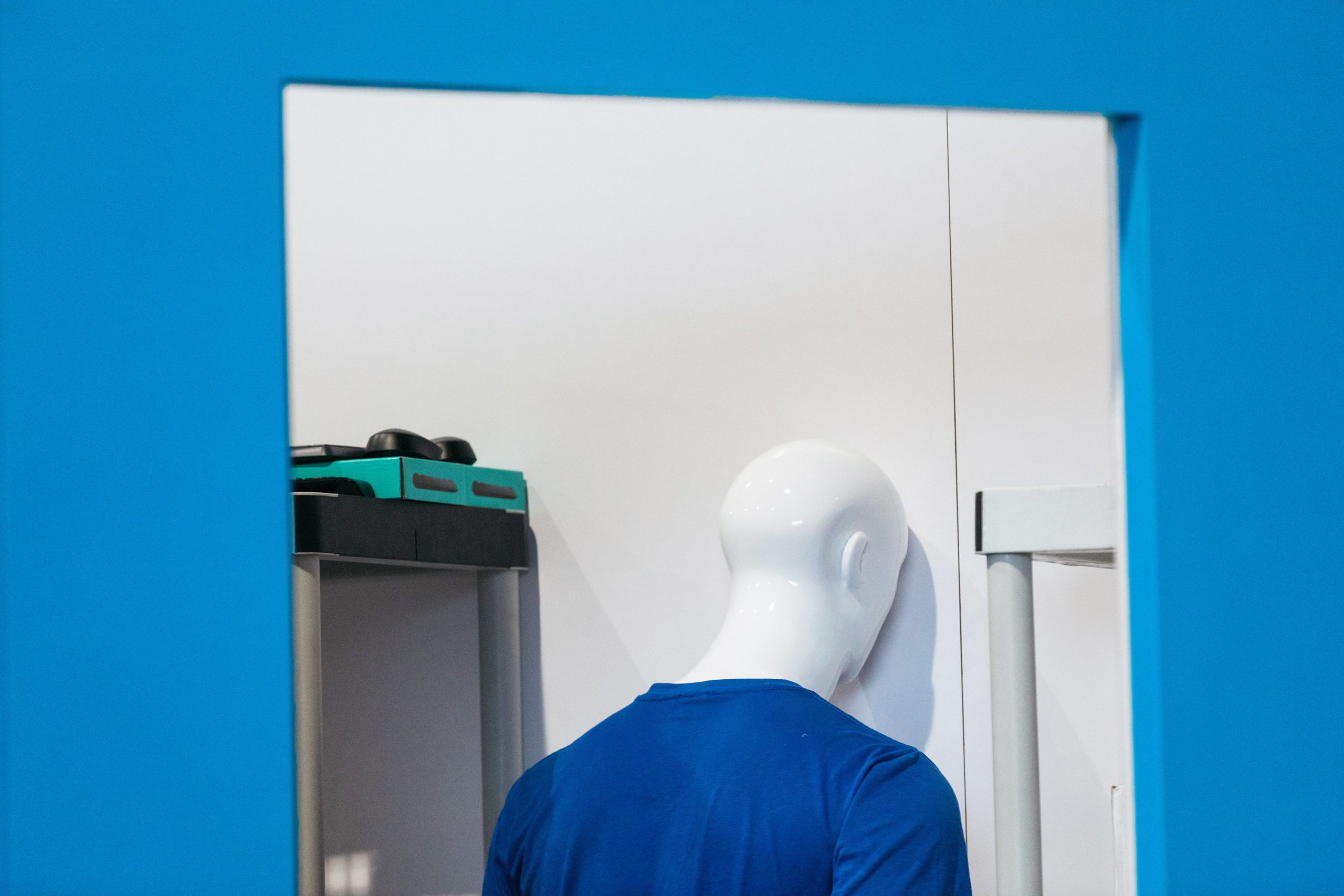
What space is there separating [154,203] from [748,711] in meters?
0.95

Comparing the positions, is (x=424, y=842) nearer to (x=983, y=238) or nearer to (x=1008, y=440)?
(x=1008, y=440)

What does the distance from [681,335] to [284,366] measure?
1283 mm

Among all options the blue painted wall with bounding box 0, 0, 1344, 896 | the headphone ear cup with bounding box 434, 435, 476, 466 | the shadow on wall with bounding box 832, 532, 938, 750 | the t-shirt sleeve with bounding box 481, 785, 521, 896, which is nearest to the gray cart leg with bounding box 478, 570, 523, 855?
the headphone ear cup with bounding box 434, 435, 476, 466

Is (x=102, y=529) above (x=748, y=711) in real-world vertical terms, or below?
above

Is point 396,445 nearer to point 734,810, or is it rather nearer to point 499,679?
point 499,679

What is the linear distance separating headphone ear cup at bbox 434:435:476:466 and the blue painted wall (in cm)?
113

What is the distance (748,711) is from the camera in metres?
1.28

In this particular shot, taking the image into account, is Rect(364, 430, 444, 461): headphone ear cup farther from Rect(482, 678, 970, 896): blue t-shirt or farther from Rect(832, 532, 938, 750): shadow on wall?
Rect(832, 532, 938, 750): shadow on wall

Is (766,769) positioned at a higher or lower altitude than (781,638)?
lower

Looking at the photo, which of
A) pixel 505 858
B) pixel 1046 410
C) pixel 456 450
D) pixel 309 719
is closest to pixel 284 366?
pixel 309 719

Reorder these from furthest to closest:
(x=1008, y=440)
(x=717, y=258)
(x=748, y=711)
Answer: (x=717, y=258), (x=1008, y=440), (x=748, y=711)

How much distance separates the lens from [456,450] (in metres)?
1.58

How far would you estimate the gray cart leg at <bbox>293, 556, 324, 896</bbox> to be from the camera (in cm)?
123

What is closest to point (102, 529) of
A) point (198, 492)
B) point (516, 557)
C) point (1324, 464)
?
point (198, 492)
